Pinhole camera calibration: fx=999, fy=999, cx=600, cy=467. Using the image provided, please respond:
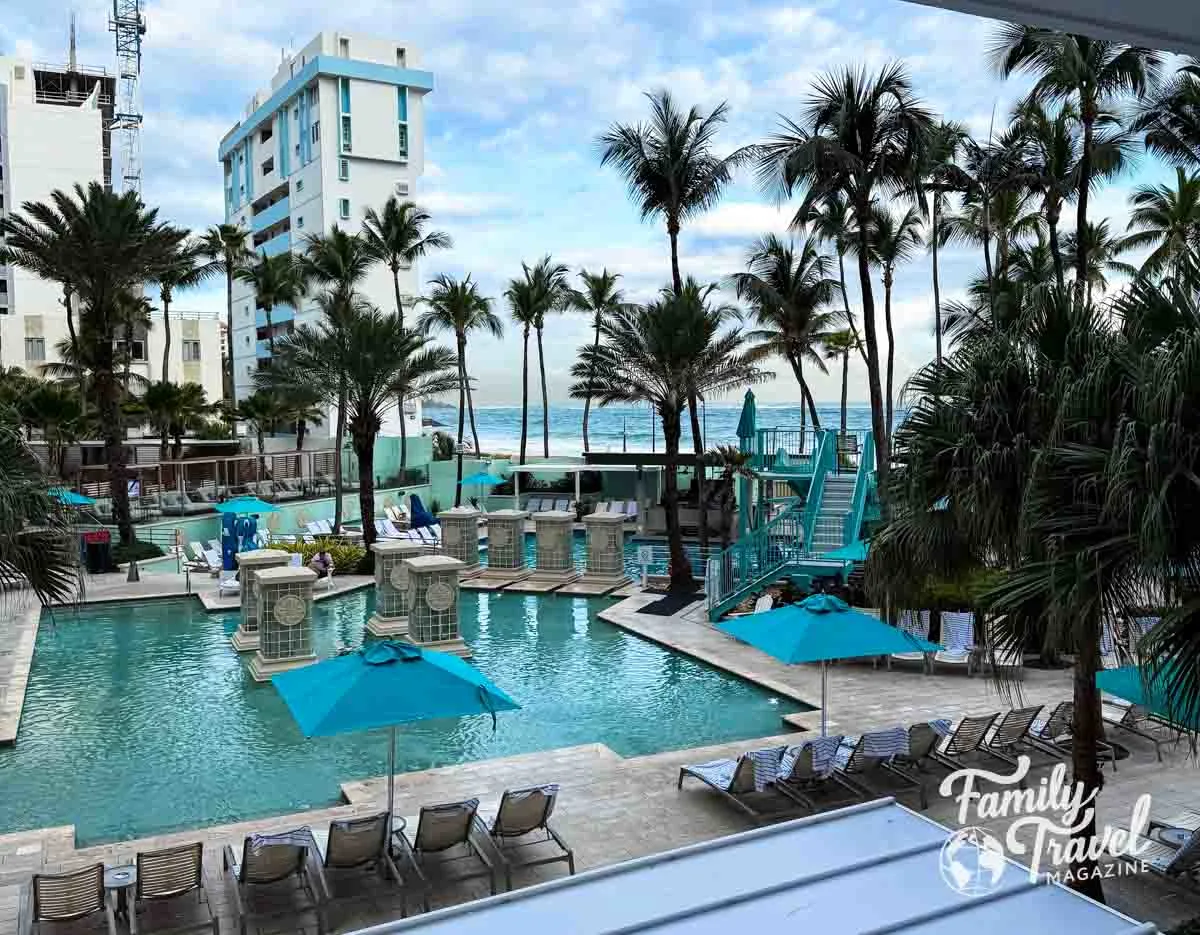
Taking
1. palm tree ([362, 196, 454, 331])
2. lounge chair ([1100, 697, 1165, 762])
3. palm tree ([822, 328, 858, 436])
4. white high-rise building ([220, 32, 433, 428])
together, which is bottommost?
lounge chair ([1100, 697, 1165, 762])

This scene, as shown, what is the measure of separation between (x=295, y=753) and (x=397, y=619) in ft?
21.8

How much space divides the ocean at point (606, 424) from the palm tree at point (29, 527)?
295 feet

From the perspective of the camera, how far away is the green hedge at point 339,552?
23578mm

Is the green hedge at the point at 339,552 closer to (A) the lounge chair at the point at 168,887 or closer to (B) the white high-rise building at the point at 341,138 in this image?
(A) the lounge chair at the point at 168,887

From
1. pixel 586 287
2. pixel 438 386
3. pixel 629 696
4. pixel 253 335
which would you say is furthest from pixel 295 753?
pixel 253 335

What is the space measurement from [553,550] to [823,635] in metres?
13.1

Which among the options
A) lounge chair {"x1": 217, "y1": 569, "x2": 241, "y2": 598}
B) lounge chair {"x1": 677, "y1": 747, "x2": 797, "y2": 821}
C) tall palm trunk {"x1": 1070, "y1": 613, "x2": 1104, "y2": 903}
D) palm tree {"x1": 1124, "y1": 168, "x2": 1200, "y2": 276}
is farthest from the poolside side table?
palm tree {"x1": 1124, "y1": 168, "x2": 1200, "y2": 276}

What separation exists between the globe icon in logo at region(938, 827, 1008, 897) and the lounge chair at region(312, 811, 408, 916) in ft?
13.3

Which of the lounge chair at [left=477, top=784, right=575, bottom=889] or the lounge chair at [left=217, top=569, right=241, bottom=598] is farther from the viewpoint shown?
the lounge chair at [left=217, top=569, right=241, bottom=598]

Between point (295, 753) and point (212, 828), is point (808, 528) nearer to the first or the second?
point (295, 753)

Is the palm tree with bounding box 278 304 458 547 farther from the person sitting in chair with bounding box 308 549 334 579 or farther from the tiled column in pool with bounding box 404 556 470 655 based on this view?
the tiled column in pool with bounding box 404 556 470 655

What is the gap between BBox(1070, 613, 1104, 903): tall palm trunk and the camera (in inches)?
286

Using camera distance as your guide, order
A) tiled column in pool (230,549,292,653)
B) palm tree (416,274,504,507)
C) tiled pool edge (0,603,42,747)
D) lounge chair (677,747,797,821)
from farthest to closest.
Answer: palm tree (416,274,504,507) < tiled column in pool (230,549,292,653) < tiled pool edge (0,603,42,747) < lounge chair (677,747,797,821)

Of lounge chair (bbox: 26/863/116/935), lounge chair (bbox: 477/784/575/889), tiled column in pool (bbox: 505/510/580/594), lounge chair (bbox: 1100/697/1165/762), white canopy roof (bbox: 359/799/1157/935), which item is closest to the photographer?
white canopy roof (bbox: 359/799/1157/935)
